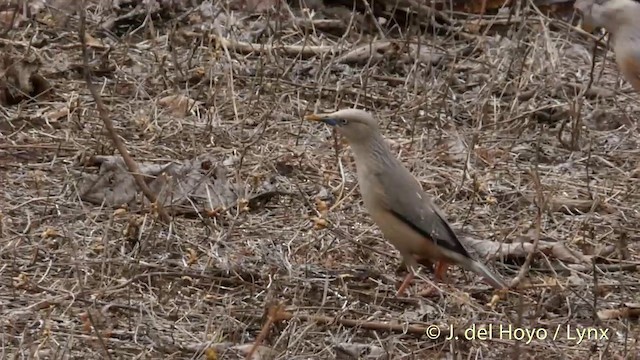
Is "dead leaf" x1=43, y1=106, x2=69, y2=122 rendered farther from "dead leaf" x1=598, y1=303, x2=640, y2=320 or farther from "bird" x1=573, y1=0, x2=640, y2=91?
"dead leaf" x1=598, y1=303, x2=640, y2=320

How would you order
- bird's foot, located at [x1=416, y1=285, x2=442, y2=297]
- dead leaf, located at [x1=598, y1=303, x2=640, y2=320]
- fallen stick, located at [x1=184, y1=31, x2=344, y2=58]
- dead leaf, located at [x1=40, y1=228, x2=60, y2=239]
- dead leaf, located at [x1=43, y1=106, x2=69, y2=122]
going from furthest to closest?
fallen stick, located at [x1=184, y1=31, x2=344, y2=58], dead leaf, located at [x1=43, y1=106, x2=69, y2=122], dead leaf, located at [x1=40, y1=228, x2=60, y2=239], bird's foot, located at [x1=416, y1=285, x2=442, y2=297], dead leaf, located at [x1=598, y1=303, x2=640, y2=320]

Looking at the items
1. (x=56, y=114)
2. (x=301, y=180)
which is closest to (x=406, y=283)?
(x=301, y=180)

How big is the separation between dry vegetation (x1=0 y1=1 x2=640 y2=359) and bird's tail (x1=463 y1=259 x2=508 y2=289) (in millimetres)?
84

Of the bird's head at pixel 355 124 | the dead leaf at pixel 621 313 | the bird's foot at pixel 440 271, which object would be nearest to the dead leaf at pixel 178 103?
the bird's head at pixel 355 124

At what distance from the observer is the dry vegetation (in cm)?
502

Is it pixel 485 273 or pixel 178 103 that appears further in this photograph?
pixel 178 103

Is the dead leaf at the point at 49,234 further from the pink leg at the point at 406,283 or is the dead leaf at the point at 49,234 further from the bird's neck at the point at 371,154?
the pink leg at the point at 406,283

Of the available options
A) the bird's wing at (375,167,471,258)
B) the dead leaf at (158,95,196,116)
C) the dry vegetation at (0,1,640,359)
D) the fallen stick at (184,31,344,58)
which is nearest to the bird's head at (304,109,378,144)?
Answer: the bird's wing at (375,167,471,258)

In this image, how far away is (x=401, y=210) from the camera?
5309 mm

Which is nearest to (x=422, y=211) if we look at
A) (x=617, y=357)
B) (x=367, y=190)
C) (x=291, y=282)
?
(x=367, y=190)

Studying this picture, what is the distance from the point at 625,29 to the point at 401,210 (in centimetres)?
266

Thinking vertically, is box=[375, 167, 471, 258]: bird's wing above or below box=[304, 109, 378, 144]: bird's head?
below

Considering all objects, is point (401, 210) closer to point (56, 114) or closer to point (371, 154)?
point (371, 154)

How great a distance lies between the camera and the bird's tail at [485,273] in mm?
5289
